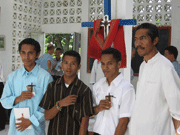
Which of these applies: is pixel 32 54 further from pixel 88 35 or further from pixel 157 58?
pixel 88 35

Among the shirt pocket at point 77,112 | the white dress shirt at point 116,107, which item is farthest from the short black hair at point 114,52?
the shirt pocket at point 77,112

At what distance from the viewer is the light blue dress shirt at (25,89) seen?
7.39 feet

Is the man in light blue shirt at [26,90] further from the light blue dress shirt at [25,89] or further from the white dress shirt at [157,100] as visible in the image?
the white dress shirt at [157,100]

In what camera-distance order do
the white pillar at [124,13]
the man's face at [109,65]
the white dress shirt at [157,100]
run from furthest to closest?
the white pillar at [124,13] → the man's face at [109,65] → the white dress shirt at [157,100]

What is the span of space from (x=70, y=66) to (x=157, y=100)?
85 cm

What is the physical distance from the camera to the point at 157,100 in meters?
1.72

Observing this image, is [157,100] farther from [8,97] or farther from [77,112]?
[8,97]

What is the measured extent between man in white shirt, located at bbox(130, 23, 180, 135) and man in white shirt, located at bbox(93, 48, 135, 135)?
14 centimetres

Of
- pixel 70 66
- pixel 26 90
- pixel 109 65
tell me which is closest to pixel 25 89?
pixel 26 90

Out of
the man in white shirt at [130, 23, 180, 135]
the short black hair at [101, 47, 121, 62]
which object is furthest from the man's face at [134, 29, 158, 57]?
the short black hair at [101, 47, 121, 62]

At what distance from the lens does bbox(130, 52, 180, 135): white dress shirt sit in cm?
166

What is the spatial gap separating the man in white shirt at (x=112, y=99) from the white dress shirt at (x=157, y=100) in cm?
15

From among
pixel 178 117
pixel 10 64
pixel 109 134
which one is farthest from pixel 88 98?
pixel 10 64

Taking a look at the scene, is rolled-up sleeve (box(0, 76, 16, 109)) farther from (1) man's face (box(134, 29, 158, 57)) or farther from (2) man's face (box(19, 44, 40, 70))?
(1) man's face (box(134, 29, 158, 57))
